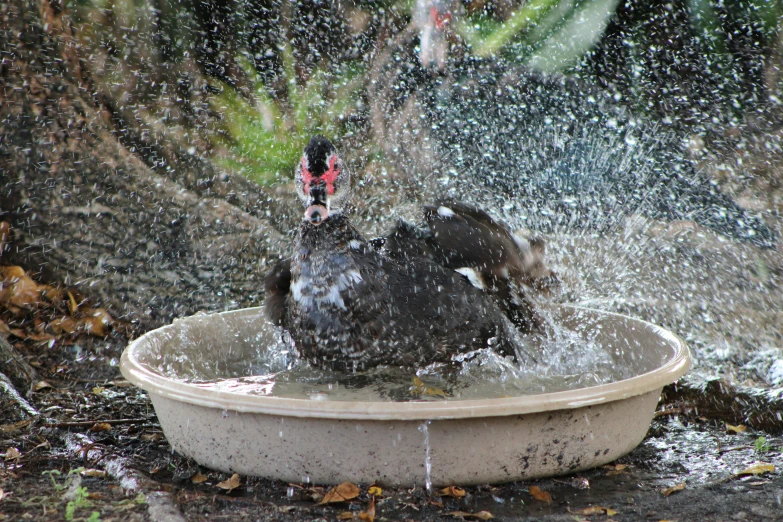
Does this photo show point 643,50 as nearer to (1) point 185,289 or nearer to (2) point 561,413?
(1) point 185,289

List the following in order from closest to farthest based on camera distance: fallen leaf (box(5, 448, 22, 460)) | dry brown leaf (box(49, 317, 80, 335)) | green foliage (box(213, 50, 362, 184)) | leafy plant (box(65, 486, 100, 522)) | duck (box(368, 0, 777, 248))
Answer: leafy plant (box(65, 486, 100, 522)), fallen leaf (box(5, 448, 22, 460)), dry brown leaf (box(49, 317, 80, 335)), green foliage (box(213, 50, 362, 184)), duck (box(368, 0, 777, 248))

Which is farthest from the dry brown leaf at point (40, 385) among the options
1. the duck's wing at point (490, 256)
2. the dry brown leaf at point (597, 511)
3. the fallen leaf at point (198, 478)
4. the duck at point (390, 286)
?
the dry brown leaf at point (597, 511)

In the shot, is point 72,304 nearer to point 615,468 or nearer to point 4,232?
point 4,232

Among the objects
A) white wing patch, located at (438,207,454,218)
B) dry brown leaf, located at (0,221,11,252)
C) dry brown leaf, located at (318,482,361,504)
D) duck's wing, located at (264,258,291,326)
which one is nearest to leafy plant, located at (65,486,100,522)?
dry brown leaf, located at (318,482,361,504)

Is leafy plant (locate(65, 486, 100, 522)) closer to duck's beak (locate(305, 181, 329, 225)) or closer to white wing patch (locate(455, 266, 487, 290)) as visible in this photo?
duck's beak (locate(305, 181, 329, 225))

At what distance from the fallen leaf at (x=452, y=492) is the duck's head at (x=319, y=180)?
1.03 metres

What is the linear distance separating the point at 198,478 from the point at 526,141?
13.7 feet

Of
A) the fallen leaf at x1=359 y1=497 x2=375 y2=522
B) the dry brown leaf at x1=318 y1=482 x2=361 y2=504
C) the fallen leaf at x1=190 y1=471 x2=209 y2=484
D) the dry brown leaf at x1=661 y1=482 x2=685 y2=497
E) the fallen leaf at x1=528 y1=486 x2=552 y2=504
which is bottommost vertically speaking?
the fallen leaf at x1=190 y1=471 x2=209 y2=484

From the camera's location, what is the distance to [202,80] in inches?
202

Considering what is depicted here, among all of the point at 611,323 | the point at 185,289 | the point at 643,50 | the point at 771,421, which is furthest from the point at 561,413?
the point at 643,50

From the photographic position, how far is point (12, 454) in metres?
2.53

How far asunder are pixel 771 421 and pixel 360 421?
1.84 meters

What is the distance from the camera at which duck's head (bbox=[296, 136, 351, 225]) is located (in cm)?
257

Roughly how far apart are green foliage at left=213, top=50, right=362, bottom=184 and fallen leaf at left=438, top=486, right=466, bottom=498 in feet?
10.8
